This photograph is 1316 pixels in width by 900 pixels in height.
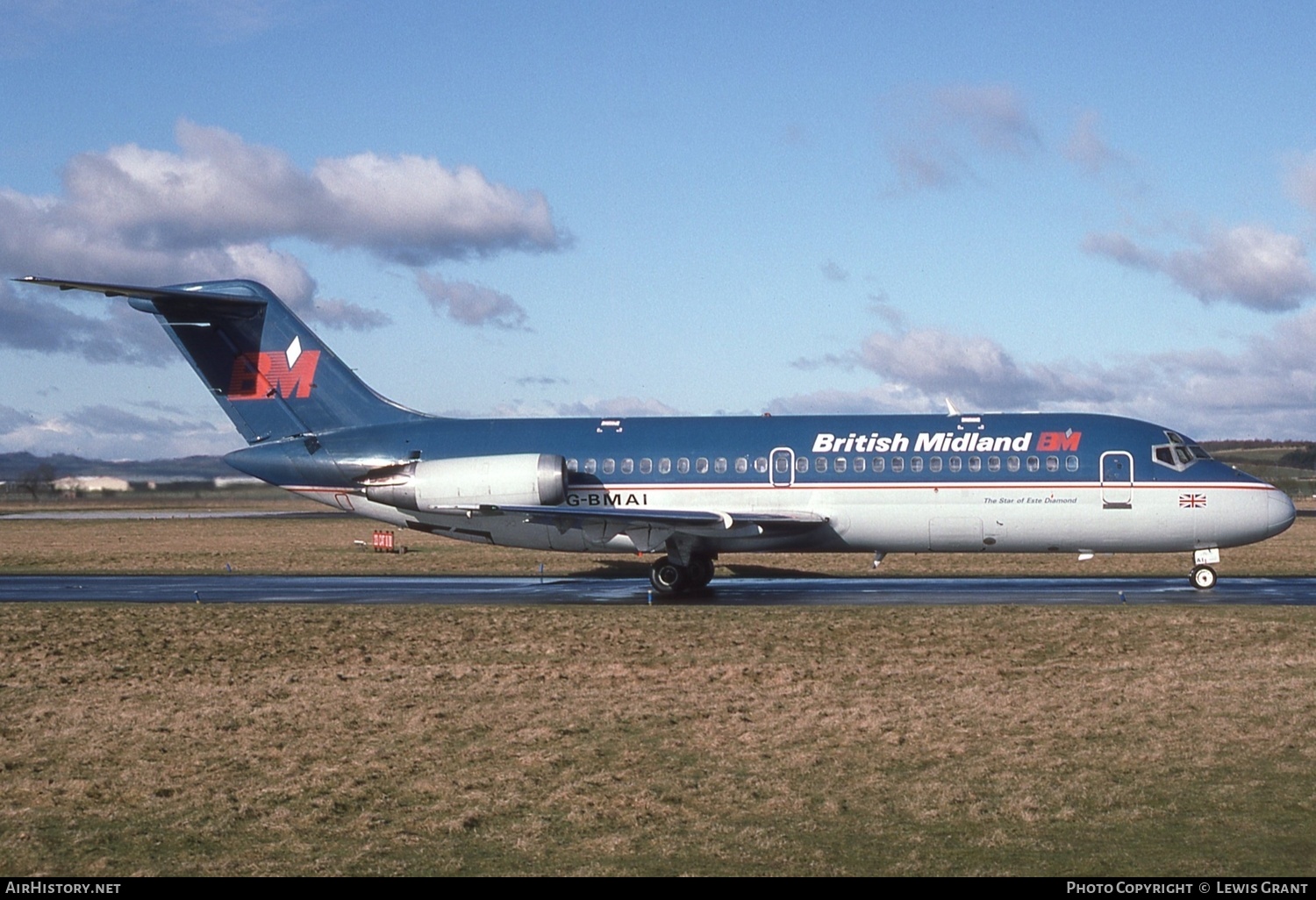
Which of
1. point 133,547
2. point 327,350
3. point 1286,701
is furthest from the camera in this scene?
point 133,547

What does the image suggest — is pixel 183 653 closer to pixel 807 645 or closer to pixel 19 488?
pixel 807 645

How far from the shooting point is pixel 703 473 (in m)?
31.7

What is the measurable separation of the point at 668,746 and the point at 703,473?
1771 cm

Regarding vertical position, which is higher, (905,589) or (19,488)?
(19,488)

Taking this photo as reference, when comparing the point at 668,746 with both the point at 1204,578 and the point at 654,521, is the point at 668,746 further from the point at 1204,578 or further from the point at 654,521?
the point at 1204,578

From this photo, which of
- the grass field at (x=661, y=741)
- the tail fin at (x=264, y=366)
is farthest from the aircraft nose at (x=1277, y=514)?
the tail fin at (x=264, y=366)

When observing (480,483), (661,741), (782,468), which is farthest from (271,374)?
(661,741)

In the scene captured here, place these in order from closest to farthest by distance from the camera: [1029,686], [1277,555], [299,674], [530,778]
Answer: [530,778]
[1029,686]
[299,674]
[1277,555]

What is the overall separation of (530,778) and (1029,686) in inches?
311

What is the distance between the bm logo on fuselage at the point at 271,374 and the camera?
33.6 meters

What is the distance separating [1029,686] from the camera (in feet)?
57.1

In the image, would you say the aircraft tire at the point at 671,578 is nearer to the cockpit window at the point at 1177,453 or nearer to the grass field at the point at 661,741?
the grass field at the point at 661,741

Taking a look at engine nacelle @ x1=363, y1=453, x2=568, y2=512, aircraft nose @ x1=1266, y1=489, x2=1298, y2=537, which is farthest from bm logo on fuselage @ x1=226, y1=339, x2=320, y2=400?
aircraft nose @ x1=1266, y1=489, x2=1298, y2=537
